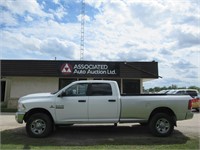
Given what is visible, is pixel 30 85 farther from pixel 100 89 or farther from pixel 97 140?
pixel 97 140

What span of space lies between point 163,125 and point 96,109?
8.56ft

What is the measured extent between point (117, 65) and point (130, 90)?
2.64m

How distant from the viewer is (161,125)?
1042 centimetres

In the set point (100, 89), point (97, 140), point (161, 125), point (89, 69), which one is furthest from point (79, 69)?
point (97, 140)

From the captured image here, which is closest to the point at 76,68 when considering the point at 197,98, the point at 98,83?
the point at 197,98

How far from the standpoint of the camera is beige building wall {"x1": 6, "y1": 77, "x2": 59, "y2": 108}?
24312mm

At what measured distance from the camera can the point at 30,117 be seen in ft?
33.3

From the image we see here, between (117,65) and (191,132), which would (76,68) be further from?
(191,132)

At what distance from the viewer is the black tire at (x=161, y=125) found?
10.4 metres

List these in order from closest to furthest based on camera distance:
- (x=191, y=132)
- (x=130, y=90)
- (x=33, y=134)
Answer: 1. (x=33, y=134)
2. (x=191, y=132)
3. (x=130, y=90)

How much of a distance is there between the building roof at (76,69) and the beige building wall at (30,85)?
3.96 ft

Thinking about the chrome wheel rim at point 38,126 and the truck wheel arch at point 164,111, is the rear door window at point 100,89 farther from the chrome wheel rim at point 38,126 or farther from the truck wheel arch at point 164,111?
the chrome wheel rim at point 38,126

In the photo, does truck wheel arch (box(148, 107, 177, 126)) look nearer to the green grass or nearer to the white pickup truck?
the white pickup truck

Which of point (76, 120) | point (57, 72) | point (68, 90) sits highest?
point (57, 72)
